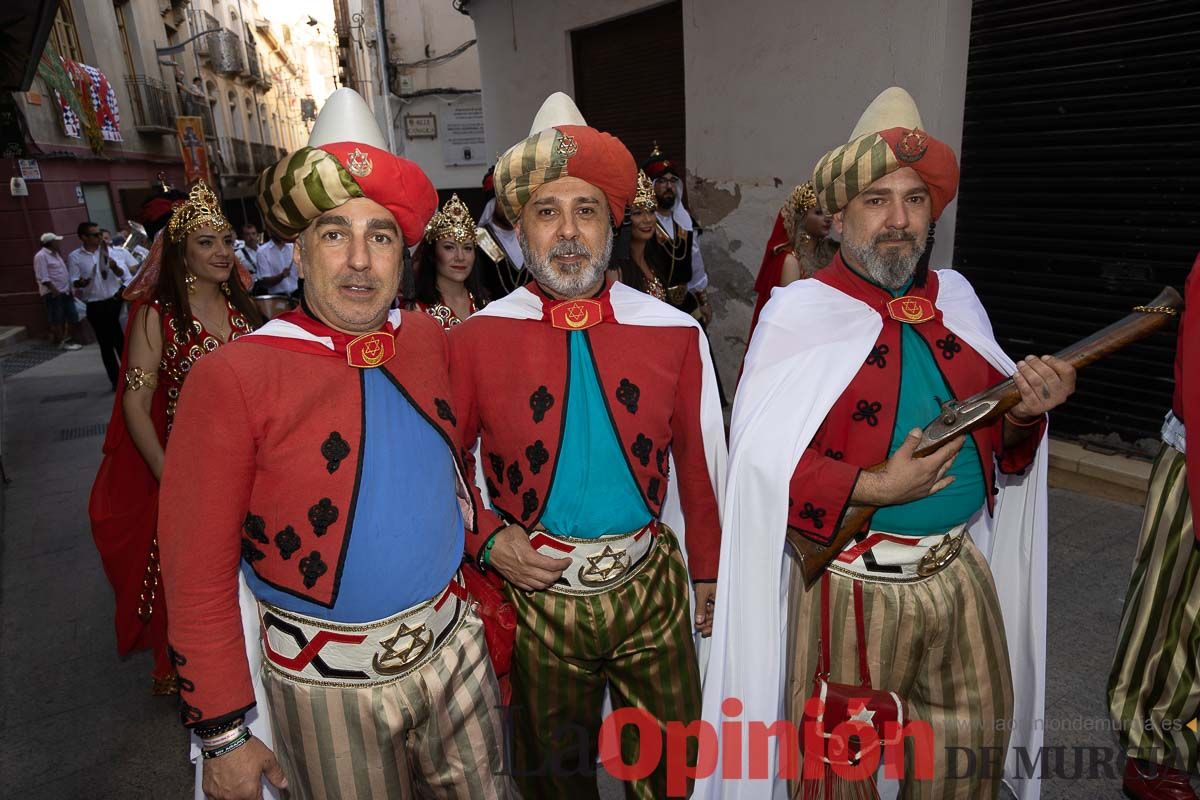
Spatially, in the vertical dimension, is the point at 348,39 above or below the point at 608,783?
above

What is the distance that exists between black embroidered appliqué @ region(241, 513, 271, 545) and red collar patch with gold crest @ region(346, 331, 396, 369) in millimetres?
445

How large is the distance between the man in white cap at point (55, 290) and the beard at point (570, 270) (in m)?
15.0

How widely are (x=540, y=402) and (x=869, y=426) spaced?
0.99m

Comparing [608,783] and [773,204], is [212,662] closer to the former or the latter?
[608,783]

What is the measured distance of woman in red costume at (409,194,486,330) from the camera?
414 cm

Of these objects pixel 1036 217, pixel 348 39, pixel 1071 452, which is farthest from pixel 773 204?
pixel 348 39

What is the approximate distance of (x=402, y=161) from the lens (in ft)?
6.41

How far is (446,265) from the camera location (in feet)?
13.7

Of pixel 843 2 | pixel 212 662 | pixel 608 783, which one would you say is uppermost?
pixel 843 2

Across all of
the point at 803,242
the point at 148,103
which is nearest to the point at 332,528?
the point at 803,242

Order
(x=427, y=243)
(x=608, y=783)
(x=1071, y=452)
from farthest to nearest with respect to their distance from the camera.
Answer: (x=1071, y=452) → (x=427, y=243) → (x=608, y=783)

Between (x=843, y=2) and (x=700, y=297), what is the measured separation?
2658 millimetres

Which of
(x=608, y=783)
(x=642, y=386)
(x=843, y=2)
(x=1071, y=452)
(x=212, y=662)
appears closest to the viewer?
(x=212, y=662)

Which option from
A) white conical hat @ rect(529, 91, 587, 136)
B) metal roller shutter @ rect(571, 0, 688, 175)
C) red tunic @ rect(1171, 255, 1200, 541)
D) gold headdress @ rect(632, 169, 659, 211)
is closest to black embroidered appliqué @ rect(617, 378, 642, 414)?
white conical hat @ rect(529, 91, 587, 136)
